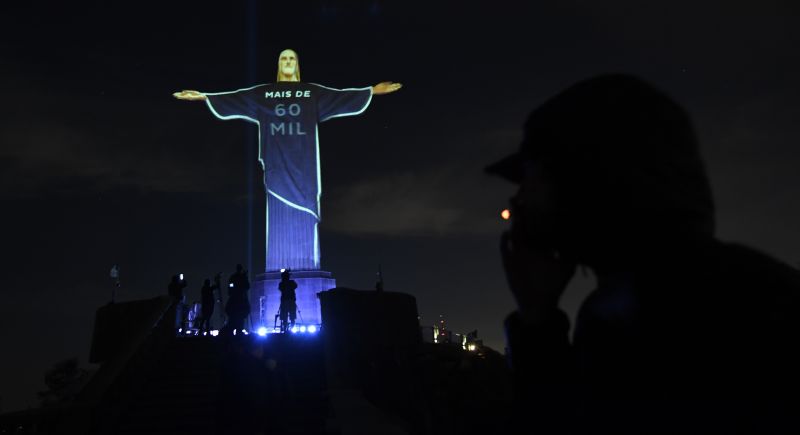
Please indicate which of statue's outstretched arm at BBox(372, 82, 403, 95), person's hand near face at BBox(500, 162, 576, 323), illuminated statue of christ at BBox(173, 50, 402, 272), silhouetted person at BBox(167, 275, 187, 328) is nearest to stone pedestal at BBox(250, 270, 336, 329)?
illuminated statue of christ at BBox(173, 50, 402, 272)

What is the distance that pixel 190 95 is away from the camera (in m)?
24.3

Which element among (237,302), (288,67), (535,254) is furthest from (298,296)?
(535,254)

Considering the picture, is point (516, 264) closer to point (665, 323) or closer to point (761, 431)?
point (665, 323)

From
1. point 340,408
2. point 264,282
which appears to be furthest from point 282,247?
point 340,408

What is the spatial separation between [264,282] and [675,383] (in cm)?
2293

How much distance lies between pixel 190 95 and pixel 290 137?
3.96 m

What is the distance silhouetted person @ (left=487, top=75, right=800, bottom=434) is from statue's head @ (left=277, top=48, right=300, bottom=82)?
24.8m

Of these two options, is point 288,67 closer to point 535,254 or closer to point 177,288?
point 177,288

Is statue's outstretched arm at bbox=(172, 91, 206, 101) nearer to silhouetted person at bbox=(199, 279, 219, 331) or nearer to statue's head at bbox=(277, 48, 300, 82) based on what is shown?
statue's head at bbox=(277, 48, 300, 82)

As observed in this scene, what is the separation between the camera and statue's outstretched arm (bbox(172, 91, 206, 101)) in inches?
950

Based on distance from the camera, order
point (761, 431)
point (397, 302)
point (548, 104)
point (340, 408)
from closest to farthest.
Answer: point (761, 431) < point (548, 104) < point (340, 408) < point (397, 302)

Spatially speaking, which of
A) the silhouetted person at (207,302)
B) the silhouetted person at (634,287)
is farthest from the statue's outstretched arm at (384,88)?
the silhouetted person at (634,287)

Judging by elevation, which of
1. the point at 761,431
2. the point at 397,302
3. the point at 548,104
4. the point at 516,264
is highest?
the point at 397,302

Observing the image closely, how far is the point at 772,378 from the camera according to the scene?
2.97ft
